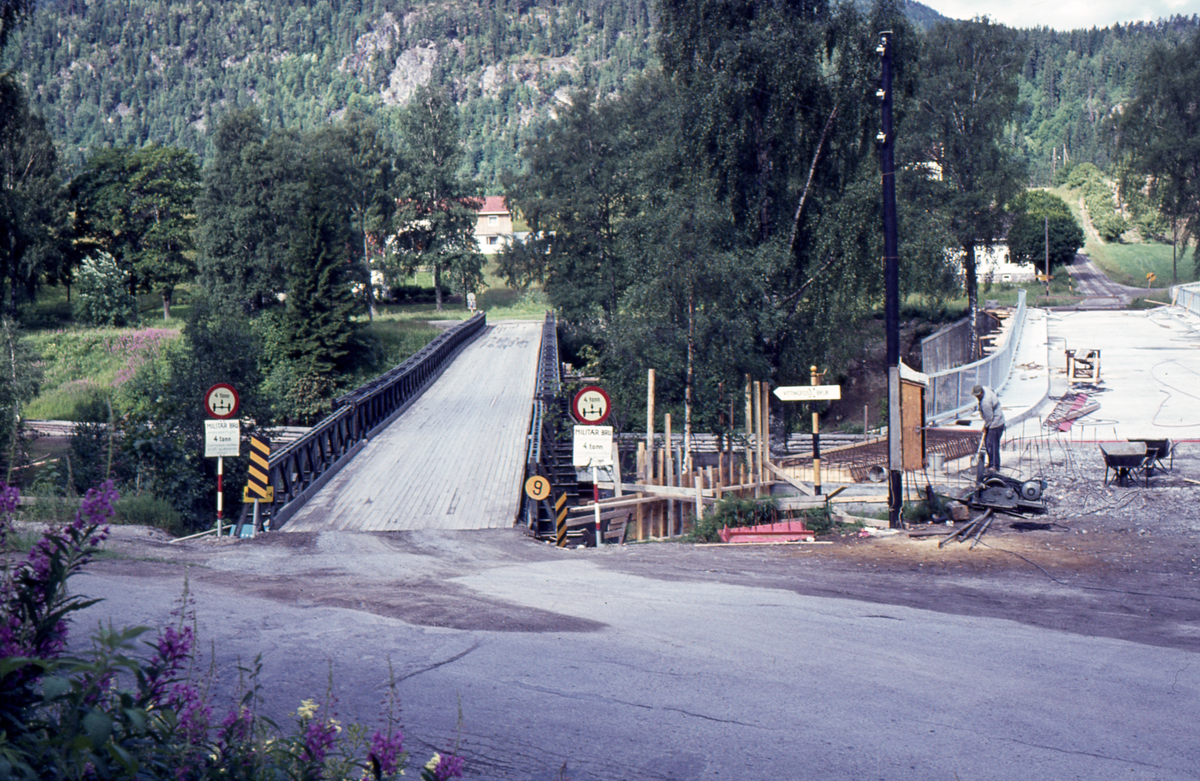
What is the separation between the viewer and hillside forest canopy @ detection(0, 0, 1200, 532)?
2380 centimetres

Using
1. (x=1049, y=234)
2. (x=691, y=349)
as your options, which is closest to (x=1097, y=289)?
(x=1049, y=234)

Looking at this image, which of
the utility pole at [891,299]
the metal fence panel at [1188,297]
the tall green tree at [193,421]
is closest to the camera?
the utility pole at [891,299]

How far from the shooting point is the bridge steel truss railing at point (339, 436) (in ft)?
57.7

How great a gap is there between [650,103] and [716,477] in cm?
3067

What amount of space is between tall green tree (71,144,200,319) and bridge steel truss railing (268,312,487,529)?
129ft

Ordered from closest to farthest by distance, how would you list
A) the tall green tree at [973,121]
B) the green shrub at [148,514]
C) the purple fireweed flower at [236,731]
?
the purple fireweed flower at [236,731], the green shrub at [148,514], the tall green tree at [973,121]

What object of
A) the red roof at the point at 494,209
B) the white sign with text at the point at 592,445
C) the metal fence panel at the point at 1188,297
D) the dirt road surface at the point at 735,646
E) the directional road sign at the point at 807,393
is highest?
the red roof at the point at 494,209

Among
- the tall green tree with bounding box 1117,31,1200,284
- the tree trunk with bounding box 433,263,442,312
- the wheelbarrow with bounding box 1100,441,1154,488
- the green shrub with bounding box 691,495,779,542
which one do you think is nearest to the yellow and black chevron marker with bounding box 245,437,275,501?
the green shrub with bounding box 691,495,779,542

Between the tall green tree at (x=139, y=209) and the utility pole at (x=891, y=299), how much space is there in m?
60.2

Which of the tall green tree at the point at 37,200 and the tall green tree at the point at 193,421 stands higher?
the tall green tree at the point at 37,200

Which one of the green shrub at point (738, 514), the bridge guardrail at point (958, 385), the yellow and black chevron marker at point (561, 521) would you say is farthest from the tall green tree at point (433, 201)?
the green shrub at point (738, 514)

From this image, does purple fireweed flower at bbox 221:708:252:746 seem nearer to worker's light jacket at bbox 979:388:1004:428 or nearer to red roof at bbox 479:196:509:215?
worker's light jacket at bbox 979:388:1004:428

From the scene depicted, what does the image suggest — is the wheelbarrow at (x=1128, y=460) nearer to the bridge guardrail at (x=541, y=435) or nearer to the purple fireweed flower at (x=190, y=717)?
the bridge guardrail at (x=541, y=435)

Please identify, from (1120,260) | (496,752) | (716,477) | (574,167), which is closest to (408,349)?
(574,167)
